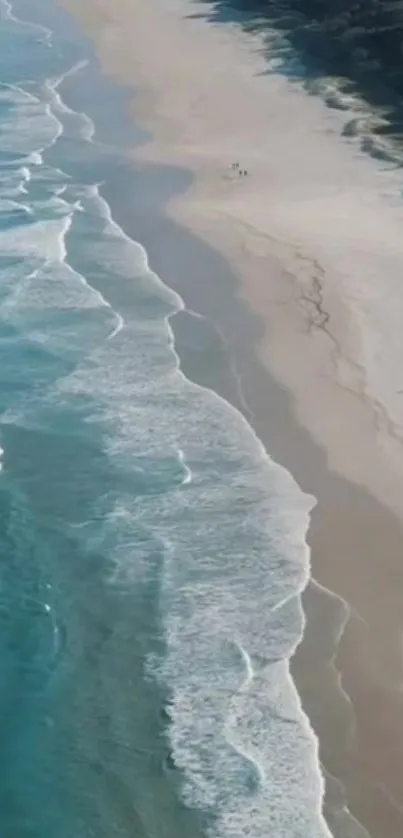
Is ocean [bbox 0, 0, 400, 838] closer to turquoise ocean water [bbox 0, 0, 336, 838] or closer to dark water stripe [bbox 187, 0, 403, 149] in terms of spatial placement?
turquoise ocean water [bbox 0, 0, 336, 838]

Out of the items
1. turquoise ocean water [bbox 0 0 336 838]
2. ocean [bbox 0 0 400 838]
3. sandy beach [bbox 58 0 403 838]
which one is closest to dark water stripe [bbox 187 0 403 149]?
sandy beach [bbox 58 0 403 838]

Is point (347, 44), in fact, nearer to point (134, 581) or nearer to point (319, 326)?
point (319, 326)

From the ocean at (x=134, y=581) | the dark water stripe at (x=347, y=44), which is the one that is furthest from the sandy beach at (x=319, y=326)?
the dark water stripe at (x=347, y=44)

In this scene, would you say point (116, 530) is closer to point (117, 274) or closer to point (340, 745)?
point (340, 745)

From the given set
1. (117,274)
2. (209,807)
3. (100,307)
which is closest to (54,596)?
(209,807)

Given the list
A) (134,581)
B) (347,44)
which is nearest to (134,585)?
(134,581)

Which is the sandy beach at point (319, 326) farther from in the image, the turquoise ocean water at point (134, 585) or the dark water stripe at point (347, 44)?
the dark water stripe at point (347, 44)
